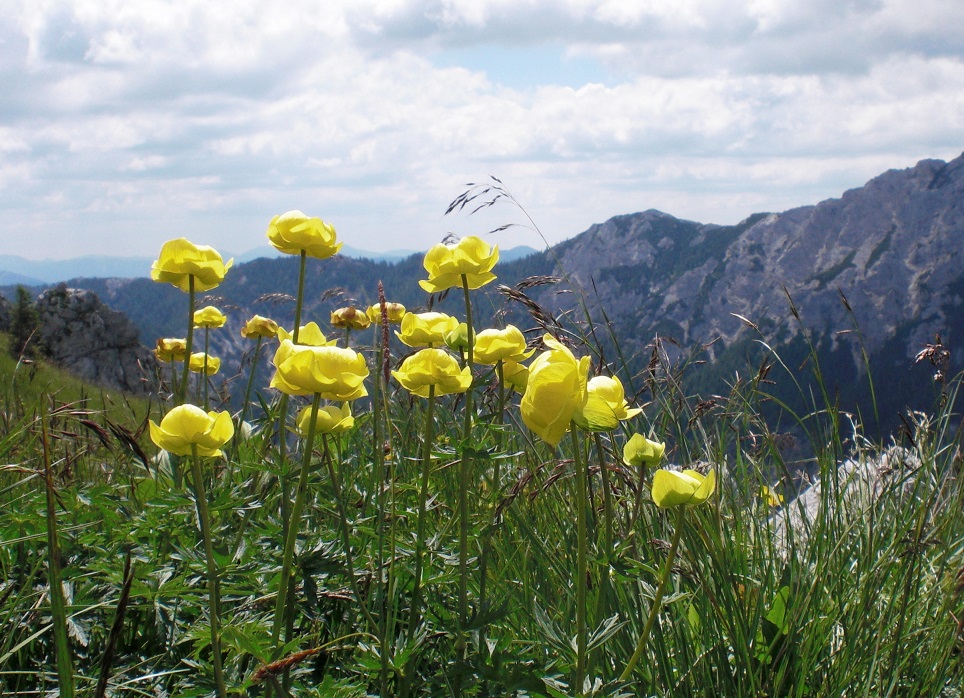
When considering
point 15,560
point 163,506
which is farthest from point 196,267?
point 15,560

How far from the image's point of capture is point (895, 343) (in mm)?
83938

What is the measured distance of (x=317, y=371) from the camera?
1183 mm

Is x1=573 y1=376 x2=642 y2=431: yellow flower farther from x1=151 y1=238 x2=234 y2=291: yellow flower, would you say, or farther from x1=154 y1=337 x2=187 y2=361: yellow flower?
x1=154 y1=337 x2=187 y2=361: yellow flower

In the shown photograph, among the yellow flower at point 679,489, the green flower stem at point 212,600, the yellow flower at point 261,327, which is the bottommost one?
the green flower stem at point 212,600

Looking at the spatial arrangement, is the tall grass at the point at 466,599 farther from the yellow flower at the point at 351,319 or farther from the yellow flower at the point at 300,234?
the yellow flower at the point at 351,319

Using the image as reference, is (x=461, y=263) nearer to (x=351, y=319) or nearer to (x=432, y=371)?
(x=432, y=371)

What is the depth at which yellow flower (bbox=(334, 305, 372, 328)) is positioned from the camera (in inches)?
108

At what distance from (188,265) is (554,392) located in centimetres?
113

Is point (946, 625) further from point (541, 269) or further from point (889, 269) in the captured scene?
point (889, 269)

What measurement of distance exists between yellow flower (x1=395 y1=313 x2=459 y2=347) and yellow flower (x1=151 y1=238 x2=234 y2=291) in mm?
474

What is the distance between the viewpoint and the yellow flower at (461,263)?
5.68 feet

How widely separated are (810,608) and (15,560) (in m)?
1.84

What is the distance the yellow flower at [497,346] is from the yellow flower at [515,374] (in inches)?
2.0

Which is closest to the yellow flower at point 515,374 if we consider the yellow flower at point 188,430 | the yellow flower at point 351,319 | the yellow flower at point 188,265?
the yellow flower at point 188,430
